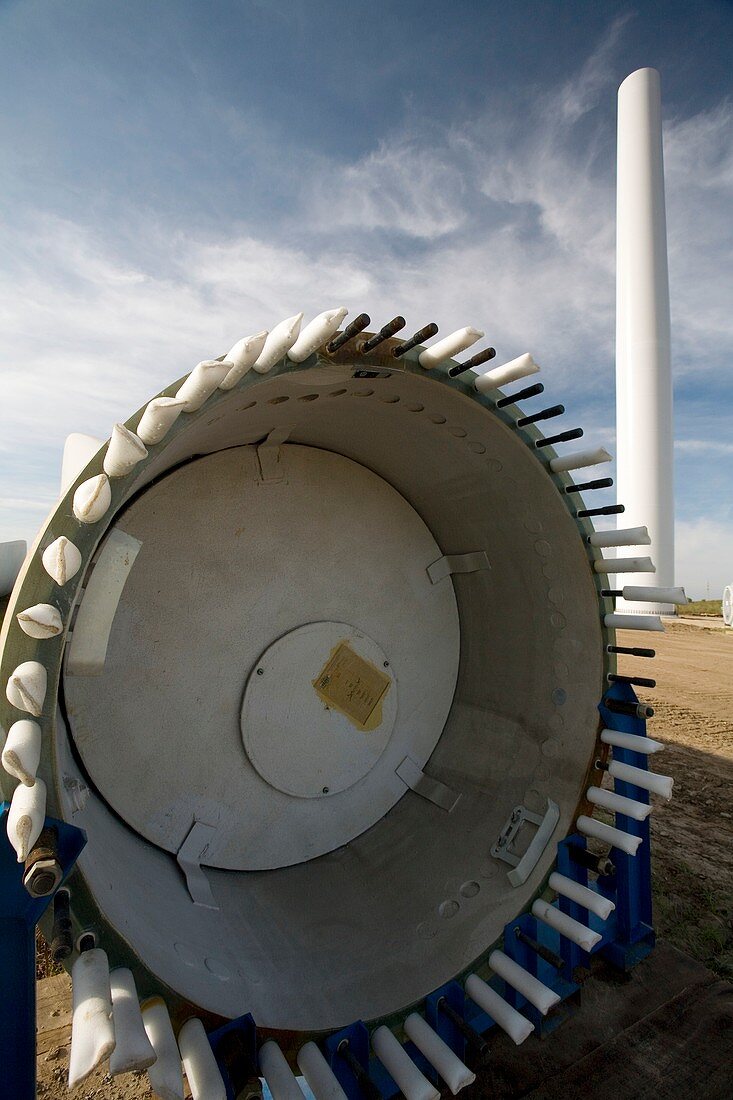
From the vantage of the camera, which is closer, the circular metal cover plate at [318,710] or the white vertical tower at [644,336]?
the circular metal cover plate at [318,710]

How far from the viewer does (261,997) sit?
1.54m

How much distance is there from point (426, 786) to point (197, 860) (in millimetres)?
875

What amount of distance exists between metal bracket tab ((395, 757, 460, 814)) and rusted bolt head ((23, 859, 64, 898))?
1.61 m

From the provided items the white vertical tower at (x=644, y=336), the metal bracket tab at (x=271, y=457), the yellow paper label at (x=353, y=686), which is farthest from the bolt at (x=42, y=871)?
the white vertical tower at (x=644, y=336)

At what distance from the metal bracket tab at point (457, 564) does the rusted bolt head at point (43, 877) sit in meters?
1.72

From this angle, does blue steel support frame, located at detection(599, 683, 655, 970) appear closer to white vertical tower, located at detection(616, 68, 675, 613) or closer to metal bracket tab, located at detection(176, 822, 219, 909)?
metal bracket tab, located at detection(176, 822, 219, 909)

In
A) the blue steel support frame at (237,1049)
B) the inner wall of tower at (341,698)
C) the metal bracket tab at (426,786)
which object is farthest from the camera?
the metal bracket tab at (426,786)

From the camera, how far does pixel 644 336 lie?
45.2ft

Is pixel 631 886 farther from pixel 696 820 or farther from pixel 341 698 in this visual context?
pixel 696 820

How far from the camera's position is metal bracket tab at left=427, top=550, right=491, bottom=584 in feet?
7.85

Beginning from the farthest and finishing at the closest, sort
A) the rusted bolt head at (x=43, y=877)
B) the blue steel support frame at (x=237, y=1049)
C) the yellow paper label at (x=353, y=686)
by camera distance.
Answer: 1. the yellow paper label at (x=353, y=686)
2. the blue steel support frame at (x=237, y=1049)
3. the rusted bolt head at (x=43, y=877)

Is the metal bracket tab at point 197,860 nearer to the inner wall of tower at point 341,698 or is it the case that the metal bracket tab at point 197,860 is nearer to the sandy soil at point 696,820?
the inner wall of tower at point 341,698

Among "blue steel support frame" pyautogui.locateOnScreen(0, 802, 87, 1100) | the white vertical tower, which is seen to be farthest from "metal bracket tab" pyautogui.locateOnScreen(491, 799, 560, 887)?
the white vertical tower

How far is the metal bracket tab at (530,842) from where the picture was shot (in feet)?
6.40
